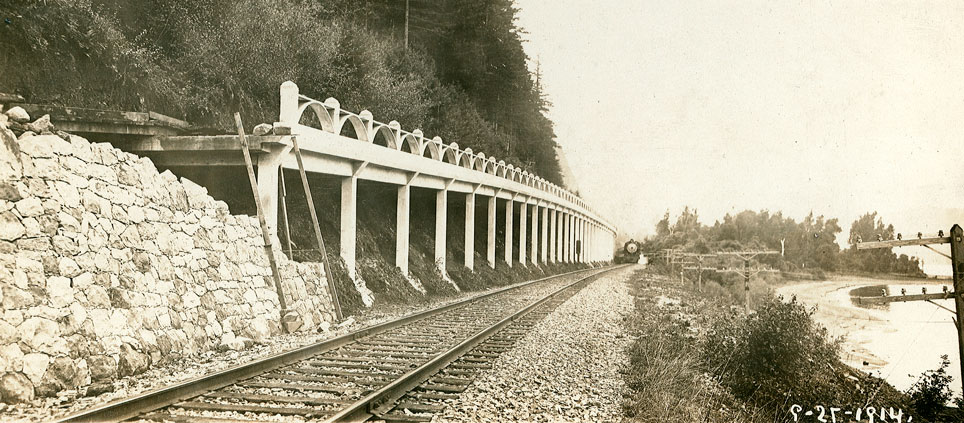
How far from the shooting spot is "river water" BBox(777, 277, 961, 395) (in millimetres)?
16359

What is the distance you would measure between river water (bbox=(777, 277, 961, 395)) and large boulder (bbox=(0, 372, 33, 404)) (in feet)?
42.5

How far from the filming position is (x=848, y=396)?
9.77 metres

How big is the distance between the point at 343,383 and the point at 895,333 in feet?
79.2

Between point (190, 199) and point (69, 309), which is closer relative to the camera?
point (69, 309)

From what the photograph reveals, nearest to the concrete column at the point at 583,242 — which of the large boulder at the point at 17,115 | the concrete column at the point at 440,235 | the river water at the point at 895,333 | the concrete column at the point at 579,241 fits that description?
the concrete column at the point at 579,241

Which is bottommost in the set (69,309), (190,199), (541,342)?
(541,342)

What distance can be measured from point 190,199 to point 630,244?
6478 cm

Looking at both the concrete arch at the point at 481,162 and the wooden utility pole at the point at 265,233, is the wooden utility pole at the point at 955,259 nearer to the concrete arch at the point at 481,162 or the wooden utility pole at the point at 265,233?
the wooden utility pole at the point at 265,233

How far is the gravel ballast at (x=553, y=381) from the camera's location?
5.60 metres

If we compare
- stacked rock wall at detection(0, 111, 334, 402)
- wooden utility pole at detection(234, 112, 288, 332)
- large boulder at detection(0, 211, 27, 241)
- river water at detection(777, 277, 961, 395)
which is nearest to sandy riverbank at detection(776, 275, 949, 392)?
river water at detection(777, 277, 961, 395)

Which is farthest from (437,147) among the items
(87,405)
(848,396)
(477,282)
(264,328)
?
(87,405)

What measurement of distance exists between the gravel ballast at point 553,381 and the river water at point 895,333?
5811mm

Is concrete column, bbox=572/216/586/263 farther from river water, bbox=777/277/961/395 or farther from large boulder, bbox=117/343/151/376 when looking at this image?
large boulder, bbox=117/343/151/376

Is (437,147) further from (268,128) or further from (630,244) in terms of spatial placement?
(630,244)
